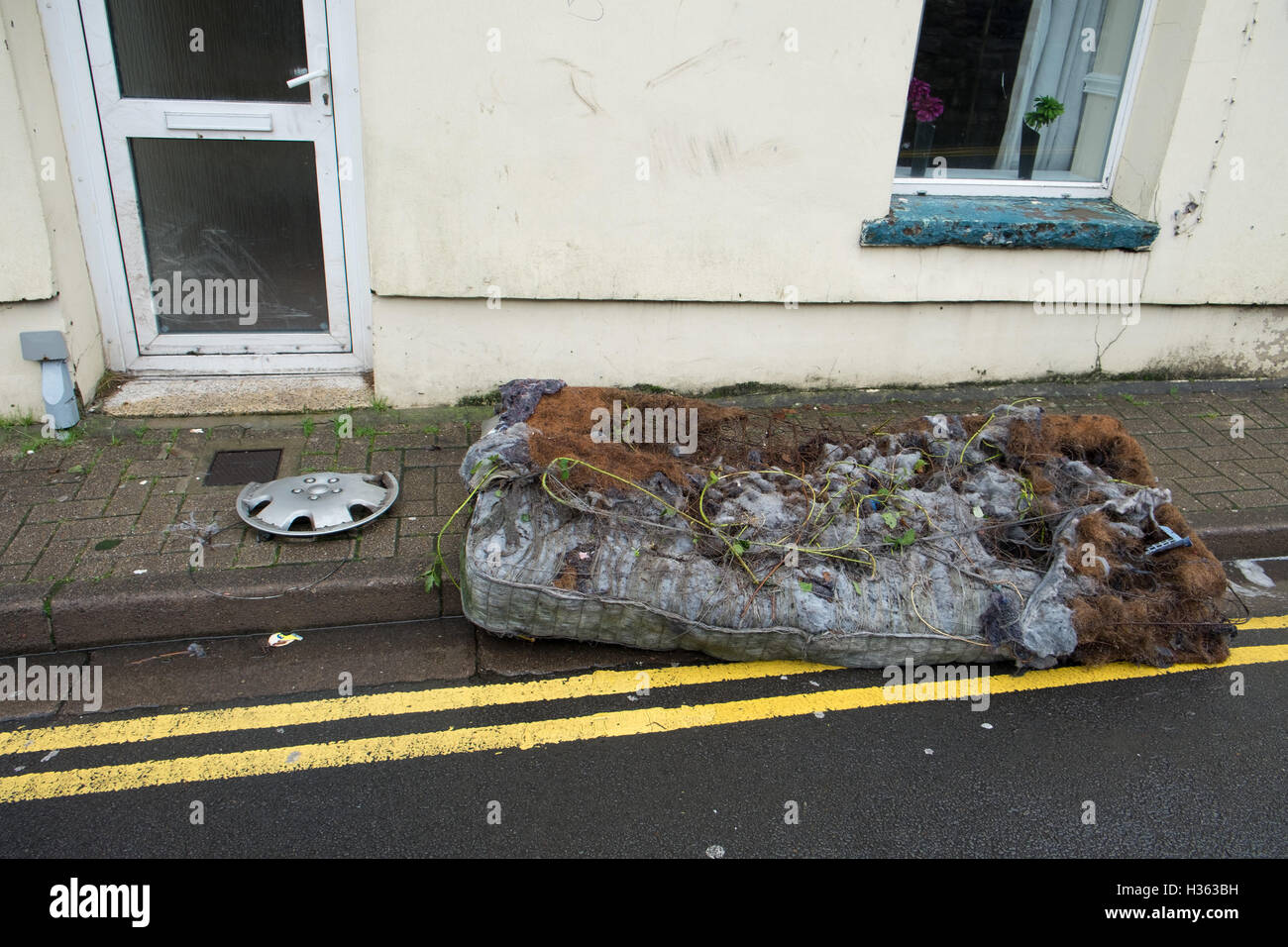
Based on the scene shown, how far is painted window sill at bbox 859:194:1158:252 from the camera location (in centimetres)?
520

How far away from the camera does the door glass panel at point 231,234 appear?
15.9 ft

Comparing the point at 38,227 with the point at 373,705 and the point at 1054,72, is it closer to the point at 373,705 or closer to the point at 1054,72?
the point at 373,705

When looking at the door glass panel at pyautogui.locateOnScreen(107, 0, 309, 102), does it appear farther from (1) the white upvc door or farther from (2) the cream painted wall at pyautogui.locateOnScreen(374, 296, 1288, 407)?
(2) the cream painted wall at pyautogui.locateOnScreen(374, 296, 1288, 407)

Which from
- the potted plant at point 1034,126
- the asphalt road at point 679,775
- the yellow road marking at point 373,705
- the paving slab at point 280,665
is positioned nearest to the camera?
the asphalt road at point 679,775

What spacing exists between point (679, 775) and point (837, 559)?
115cm

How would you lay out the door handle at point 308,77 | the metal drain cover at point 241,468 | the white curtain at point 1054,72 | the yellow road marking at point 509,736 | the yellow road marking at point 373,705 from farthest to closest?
the white curtain at point 1054,72
the door handle at point 308,77
the metal drain cover at point 241,468
the yellow road marking at point 373,705
the yellow road marking at point 509,736

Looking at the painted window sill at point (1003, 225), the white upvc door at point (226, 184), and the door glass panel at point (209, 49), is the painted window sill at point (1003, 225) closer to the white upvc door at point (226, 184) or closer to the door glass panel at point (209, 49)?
the white upvc door at point (226, 184)

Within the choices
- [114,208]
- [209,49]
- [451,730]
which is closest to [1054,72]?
[209,49]

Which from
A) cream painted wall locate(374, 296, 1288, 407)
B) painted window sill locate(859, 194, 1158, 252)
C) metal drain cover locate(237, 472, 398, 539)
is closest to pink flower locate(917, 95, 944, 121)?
painted window sill locate(859, 194, 1158, 252)

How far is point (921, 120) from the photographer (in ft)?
18.4

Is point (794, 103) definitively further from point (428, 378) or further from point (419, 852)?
point (419, 852)

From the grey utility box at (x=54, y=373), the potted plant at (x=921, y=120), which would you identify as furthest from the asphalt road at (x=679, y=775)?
the potted plant at (x=921, y=120)

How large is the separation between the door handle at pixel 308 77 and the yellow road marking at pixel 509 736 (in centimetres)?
338
